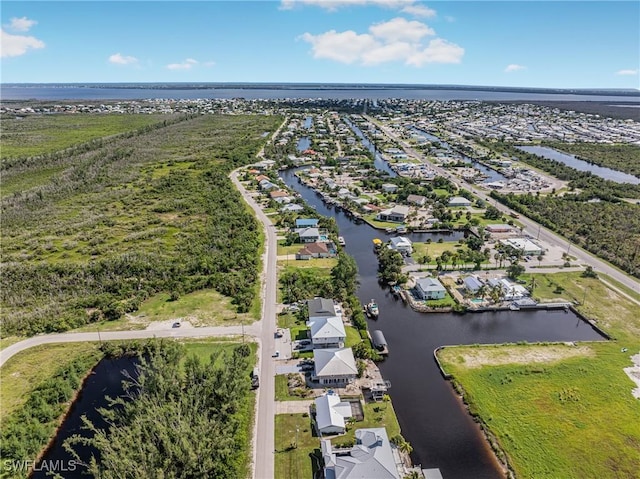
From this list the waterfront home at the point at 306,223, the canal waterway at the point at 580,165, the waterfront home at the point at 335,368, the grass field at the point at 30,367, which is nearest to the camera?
the grass field at the point at 30,367

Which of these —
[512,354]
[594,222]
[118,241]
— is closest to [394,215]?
[594,222]

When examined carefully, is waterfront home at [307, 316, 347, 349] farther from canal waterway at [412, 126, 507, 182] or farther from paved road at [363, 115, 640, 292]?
canal waterway at [412, 126, 507, 182]

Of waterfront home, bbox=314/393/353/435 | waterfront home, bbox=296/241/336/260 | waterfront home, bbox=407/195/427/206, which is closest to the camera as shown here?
waterfront home, bbox=314/393/353/435

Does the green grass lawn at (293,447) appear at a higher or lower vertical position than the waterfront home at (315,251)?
lower

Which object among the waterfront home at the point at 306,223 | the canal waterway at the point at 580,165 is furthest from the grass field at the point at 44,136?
the canal waterway at the point at 580,165

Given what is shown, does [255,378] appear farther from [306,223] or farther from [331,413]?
[306,223]

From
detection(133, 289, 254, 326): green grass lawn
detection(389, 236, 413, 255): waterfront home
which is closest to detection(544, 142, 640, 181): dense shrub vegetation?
detection(389, 236, 413, 255): waterfront home

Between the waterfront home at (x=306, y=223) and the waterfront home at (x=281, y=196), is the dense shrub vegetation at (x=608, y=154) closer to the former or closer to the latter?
the waterfront home at (x=281, y=196)
